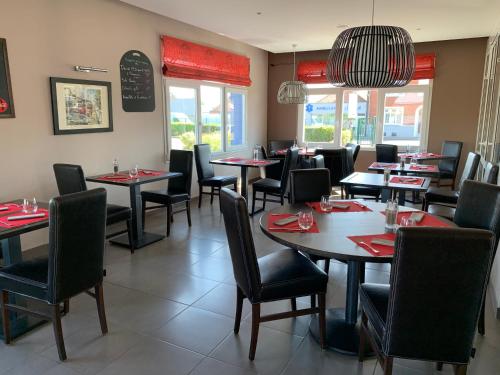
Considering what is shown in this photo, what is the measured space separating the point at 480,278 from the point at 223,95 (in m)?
5.78

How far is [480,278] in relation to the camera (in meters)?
1.45

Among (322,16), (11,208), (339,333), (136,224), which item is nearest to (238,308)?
(339,333)

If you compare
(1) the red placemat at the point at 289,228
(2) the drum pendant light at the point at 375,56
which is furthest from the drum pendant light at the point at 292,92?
(1) the red placemat at the point at 289,228

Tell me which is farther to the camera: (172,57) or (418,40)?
(418,40)

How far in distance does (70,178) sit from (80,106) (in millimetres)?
1129

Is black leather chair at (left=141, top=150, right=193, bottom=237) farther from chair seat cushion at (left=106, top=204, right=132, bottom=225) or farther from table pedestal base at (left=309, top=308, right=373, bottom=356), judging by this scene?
table pedestal base at (left=309, top=308, right=373, bottom=356)

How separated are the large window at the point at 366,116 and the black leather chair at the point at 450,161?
50 centimetres

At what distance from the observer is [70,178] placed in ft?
11.4

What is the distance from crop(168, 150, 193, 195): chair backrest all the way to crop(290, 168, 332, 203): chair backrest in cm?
184

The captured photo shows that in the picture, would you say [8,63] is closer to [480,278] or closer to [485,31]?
[480,278]

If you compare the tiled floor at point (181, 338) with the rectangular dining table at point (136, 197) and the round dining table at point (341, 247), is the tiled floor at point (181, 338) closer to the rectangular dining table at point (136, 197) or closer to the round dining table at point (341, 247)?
the round dining table at point (341, 247)

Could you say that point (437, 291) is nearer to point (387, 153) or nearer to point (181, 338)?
point (181, 338)

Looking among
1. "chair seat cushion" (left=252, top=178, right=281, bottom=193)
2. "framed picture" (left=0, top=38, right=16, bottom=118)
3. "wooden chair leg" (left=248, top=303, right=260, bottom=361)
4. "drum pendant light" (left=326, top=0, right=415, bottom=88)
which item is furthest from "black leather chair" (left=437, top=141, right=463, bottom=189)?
"framed picture" (left=0, top=38, right=16, bottom=118)

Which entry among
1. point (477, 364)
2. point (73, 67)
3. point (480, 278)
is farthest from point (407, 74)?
point (73, 67)
